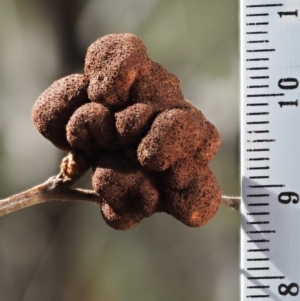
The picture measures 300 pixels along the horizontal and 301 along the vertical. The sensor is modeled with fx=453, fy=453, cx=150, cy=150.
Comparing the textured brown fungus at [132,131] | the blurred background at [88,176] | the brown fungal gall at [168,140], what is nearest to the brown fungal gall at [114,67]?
the textured brown fungus at [132,131]

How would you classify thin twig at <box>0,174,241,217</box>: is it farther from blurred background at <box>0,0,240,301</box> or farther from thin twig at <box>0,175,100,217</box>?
blurred background at <box>0,0,240,301</box>

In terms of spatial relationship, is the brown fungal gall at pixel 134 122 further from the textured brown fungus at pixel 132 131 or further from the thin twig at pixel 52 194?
the thin twig at pixel 52 194

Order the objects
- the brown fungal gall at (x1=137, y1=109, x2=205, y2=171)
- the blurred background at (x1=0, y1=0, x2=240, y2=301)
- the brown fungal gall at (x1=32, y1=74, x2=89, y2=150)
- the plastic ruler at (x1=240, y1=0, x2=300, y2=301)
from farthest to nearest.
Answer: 1. the blurred background at (x1=0, y1=0, x2=240, y2=301)
2. the plastic ruler at (x1=240, y1=0, x2=300, y2=301)
3. the brown fungal gall at (x1=32, y1=74, x2=89, y2=150)
4. the brown fungal gall at (x1=137, y1=109, x2=205, y2=171)

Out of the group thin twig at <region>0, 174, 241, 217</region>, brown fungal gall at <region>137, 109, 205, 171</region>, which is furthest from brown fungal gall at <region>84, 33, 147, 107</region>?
thin twig at <region>0, 174, 241, 217</region>

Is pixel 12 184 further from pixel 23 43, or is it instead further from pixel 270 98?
pixel 270 98

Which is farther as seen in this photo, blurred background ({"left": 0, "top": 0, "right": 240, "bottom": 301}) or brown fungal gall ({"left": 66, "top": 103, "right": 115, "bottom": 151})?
blurred background ({"left": 0, "top": 0, "right": 240, "bottom": 301})

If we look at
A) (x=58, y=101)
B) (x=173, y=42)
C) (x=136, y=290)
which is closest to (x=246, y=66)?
(x=58, y=101)

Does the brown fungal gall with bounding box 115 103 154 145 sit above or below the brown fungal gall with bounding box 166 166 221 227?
above

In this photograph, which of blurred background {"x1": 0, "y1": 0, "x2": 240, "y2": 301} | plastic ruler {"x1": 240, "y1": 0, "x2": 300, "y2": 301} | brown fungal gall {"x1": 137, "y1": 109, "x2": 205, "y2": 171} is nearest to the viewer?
brown fungal gall {"x1": 137, "y1": 109, "x2": 205, "y2": 171}
